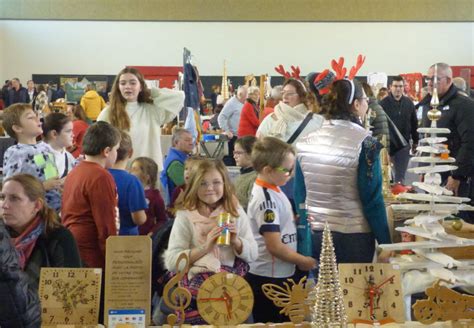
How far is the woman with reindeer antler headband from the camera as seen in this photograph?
339cm

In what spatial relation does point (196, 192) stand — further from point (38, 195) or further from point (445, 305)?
point (445, 305)

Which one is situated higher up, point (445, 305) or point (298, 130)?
point (298, 130)

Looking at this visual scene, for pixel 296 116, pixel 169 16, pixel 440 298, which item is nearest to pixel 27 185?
pixel 440 298

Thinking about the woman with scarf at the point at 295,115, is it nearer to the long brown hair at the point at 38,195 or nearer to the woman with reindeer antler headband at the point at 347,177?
the woman with reindeer antler headband at the point at 347,177

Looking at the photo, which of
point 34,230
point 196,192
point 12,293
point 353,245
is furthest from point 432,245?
point 12,293

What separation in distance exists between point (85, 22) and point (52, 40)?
962mm

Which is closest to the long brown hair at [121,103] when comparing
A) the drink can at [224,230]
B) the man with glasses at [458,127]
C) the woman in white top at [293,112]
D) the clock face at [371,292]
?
the woman in white top at [293,112]

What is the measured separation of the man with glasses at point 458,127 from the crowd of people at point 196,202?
124 centimetres

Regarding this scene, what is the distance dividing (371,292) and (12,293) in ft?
3.29

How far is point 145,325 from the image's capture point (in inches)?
A: 84.6

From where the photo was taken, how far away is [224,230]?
2869 millimetres

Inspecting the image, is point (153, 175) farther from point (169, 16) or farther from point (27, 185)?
point (169, 16)

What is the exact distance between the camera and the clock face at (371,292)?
222cm

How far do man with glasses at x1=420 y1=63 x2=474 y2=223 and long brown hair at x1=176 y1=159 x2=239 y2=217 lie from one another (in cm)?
294
